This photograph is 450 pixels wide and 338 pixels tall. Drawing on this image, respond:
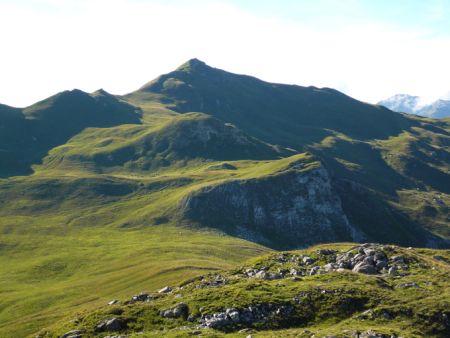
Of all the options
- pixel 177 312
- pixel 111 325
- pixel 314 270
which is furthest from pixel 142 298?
pixel 314 270

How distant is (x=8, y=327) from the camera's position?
86438 millimetres

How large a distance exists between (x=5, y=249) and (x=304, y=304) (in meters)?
137

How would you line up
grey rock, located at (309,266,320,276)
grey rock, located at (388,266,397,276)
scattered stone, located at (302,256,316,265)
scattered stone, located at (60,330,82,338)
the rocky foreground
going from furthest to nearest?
scattered stone, located at (302,256,316,265)
grey rock, located at (309,266,320,276)
grey rock, located at (388,266,397,276)
scattered stone, located at (60,330,82,338)
the rocky foreground

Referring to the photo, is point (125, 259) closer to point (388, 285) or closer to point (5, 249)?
point (5, 249)

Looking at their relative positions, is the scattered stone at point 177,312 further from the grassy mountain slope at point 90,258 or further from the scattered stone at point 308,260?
the grassy mountain slope at point 90,258

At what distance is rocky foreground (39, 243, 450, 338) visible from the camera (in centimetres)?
4088

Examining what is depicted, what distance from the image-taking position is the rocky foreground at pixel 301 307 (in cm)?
4088

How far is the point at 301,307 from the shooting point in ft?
144

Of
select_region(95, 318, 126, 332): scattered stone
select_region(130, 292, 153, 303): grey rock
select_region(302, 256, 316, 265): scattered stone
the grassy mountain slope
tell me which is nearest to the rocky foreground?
select_region(95, 318, 126, 332): scattered stone

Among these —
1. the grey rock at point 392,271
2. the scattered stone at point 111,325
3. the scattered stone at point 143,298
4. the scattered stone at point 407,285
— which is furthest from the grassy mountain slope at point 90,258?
the scattered stone at point 407,285

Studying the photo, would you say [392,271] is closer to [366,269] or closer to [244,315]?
[366,269]

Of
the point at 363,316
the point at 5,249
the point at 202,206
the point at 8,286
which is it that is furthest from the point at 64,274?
the point at 363,316

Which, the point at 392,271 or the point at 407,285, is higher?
the point at 392,271

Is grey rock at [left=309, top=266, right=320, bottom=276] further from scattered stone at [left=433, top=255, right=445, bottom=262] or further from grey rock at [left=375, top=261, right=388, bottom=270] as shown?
scattered stone at [left=433, top=255, right=445, bottom=262]
